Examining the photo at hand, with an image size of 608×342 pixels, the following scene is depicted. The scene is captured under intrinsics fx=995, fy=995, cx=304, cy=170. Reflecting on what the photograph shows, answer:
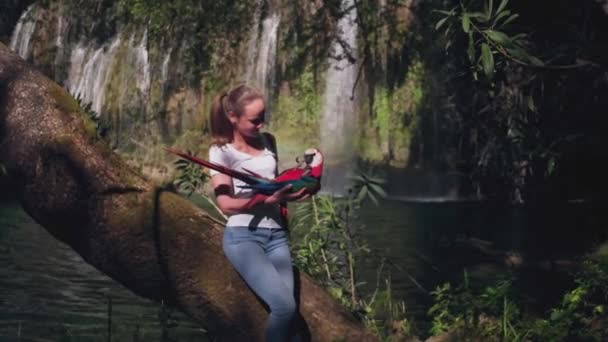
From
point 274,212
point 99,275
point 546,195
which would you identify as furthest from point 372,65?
point 274,212

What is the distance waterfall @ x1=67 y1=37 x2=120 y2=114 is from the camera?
2669 cm

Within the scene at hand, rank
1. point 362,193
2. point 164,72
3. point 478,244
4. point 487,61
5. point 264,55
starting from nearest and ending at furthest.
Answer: point 487,61, point 362,193, point 478,244, point 264,55, point 164,72

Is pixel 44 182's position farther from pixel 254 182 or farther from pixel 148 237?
pixel 254 182

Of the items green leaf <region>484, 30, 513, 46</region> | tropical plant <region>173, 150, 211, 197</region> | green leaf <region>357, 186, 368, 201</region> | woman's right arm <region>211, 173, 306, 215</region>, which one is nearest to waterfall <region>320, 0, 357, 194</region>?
tropical plant <region>173, 150, 211, 197</region>

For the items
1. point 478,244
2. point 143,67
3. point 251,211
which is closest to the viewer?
point 251,211

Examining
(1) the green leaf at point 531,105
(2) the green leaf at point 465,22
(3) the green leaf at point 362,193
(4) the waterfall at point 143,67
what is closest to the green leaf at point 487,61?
(2) the green leaf at point 465,22

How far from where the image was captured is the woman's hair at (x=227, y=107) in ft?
15.6

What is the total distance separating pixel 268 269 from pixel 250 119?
72 cm

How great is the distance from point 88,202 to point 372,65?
69.4 feet

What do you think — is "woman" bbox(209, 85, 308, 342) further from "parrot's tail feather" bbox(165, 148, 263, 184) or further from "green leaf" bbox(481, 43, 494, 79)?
"green leaf" bbox(481, 43, 494, 79)

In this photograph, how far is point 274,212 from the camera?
486 centimetres

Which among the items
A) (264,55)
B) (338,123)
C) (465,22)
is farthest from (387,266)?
(338,123)

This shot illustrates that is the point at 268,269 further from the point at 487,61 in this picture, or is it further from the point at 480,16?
the point at 480,16

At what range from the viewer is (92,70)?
2689 cm
